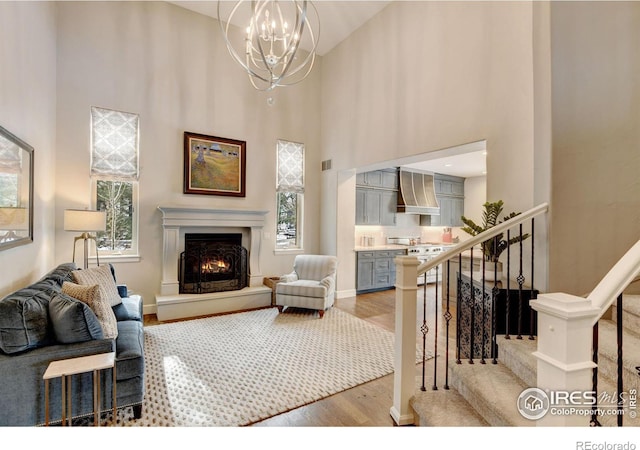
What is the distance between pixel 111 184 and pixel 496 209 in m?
5.12

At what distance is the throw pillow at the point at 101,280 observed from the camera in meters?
2.95

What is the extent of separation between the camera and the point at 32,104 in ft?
10.3

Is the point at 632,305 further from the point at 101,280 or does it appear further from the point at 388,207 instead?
the point at 388,207

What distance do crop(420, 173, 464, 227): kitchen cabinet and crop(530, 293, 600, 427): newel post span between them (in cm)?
721

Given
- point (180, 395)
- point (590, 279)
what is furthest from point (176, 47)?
point (590, 279)

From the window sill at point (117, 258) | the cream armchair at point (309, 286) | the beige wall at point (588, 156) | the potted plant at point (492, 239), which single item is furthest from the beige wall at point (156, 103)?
the beige wall at point (588, 156)

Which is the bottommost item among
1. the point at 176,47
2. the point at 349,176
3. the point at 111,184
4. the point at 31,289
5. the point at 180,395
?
the point at 180,395

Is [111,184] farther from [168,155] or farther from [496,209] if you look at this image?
[496,209]

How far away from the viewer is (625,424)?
1.49 metres

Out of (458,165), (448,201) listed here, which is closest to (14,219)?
(458,165)

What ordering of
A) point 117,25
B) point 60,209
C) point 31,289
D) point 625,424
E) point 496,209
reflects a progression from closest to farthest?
point 625,424, point 31,289, point 496,209, point 60,209, point 117,25

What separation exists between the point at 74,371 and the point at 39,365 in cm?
32

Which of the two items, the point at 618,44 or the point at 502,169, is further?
the point at 502,169

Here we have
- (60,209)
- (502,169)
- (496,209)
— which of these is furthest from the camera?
(60,209)
